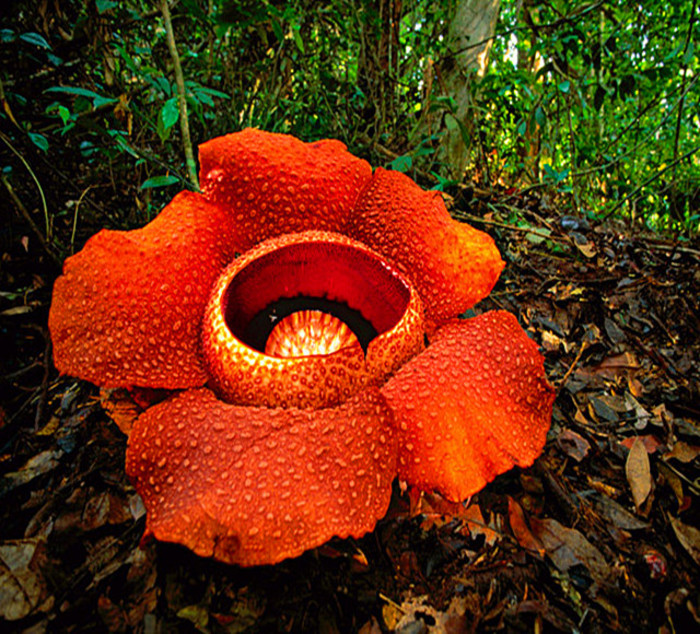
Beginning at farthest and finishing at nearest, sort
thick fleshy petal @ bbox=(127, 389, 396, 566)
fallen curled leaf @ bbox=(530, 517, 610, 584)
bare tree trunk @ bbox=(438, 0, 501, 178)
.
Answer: bare tree trunk @ bbox=(438, 0, 501, 178), fallen curled leaf @ bbox=(530, 517, 610, 584), thick fleshy petal @ bbox=(127, 389, 396, 566)

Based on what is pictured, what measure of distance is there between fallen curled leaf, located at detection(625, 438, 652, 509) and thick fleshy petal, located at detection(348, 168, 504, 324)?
90cm

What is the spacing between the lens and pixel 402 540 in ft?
4.52

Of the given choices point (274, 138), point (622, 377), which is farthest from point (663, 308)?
point (274, 138)

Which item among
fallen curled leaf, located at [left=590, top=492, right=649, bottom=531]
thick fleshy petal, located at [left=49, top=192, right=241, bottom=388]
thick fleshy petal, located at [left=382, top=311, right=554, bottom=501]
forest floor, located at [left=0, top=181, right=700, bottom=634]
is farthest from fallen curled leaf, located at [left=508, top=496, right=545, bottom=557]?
thick fleshy petal, located at [left=49, top=192, right=241, bottom=388]

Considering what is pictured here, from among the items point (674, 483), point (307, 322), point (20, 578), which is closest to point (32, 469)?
point (20, 578)

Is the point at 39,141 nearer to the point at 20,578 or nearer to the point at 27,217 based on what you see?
the point at 27,217

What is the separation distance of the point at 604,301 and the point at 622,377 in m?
0.59

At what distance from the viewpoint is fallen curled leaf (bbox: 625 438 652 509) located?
1.56 meters

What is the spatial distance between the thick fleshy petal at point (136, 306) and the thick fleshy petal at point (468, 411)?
0.68 meters

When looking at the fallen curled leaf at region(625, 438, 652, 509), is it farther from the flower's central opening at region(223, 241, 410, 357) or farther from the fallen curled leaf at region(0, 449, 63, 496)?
the fallen curled leaf at region(0, 449, 63, 496)

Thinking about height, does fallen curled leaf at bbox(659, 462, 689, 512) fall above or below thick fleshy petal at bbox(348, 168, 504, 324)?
below

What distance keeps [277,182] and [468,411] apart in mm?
1052

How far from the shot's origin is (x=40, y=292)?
1898mm

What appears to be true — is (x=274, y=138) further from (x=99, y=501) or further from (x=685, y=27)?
(x=685, y=27)
